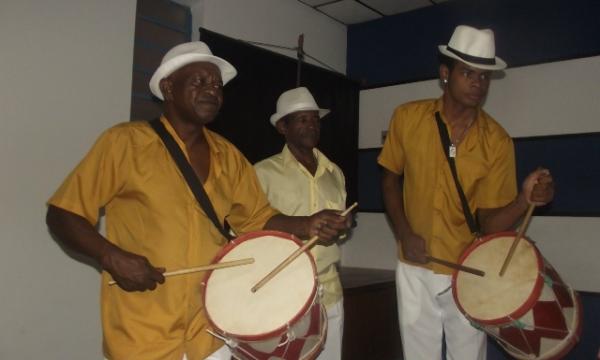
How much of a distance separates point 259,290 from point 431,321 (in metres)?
1.06

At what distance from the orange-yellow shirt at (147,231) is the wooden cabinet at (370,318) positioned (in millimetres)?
2247

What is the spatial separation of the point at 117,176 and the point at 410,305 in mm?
1427

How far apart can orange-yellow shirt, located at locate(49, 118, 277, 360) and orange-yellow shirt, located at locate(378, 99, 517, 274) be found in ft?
3.52

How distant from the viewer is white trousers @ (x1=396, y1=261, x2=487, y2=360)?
2406mm

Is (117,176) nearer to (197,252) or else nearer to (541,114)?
(197,252)

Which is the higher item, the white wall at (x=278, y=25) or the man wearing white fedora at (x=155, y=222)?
the white wall at (x=278, y=25)

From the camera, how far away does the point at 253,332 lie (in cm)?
163

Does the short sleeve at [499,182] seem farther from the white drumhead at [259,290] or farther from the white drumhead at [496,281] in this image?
the white drumhead at [259,290]

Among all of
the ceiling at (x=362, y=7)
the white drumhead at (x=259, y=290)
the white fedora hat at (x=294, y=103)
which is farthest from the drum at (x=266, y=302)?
the ceiling at (x=362, y=7)

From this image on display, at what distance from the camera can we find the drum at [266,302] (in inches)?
64.6

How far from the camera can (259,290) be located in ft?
5.70

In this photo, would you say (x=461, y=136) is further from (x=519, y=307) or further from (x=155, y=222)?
(x=155, y=222)

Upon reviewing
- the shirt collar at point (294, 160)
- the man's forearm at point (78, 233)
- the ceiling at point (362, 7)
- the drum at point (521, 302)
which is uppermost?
the ceiling at point (362, 7)

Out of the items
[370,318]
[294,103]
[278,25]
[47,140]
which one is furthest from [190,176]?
[278,25]
